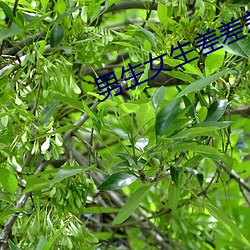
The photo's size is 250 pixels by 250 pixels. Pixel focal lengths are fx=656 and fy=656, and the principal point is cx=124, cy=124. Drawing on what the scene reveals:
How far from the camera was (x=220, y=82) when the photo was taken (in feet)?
3.22

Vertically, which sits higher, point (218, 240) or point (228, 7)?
point (228, 7)

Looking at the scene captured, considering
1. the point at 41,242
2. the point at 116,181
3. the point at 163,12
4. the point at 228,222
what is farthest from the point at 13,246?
the point at 163,12

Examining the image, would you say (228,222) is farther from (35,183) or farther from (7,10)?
(7,10)

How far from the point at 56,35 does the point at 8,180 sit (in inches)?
7.6

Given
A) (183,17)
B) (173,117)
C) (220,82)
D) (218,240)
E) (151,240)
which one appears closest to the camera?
(173,117)

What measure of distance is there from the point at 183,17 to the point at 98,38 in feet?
0.40

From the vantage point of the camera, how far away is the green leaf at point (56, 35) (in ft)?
2.71

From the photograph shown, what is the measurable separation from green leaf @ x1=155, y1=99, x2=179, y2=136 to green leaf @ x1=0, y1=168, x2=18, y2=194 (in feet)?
0.60

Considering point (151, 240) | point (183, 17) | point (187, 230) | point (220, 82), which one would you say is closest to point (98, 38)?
point (183, 17)

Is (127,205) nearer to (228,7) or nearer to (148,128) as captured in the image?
(148,128)

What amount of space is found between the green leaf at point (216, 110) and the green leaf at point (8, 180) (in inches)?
9.9

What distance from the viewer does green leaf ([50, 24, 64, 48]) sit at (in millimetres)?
826

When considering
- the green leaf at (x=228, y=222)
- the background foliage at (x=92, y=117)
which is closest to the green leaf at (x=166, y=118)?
the background foliage at (x=92, y=117)

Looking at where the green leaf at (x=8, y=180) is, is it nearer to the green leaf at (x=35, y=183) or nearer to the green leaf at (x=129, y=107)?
the green leaf at (x=35, y=183)
